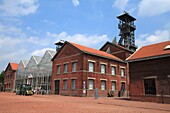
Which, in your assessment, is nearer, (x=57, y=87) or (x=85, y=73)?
(x=85, y=73)

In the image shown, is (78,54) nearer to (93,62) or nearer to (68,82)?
(93,62)

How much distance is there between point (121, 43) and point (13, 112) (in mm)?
43630

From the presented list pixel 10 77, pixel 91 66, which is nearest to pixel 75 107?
pixel 91 66

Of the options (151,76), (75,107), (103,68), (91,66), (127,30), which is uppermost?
(127,30)

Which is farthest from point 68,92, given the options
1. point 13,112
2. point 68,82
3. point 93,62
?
point 13,112

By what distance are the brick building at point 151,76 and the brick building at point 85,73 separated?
9.00 metres

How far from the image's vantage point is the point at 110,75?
1374 inches

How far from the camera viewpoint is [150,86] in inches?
855

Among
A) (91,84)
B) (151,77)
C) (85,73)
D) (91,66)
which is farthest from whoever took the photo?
(91,66)

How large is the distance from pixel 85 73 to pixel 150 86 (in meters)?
11.8

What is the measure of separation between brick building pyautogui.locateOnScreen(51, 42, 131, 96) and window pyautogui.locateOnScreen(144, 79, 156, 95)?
10.9 metres

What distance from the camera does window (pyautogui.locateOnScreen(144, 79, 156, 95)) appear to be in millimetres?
21359

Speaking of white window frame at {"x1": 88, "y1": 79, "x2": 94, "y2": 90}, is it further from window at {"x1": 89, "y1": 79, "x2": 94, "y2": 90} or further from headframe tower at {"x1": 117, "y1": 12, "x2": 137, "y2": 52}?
headframe tower at {"x1": 117, "y1": 12, "x2": 137, "y2": 52}

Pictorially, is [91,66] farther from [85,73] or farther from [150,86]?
[150,86]
